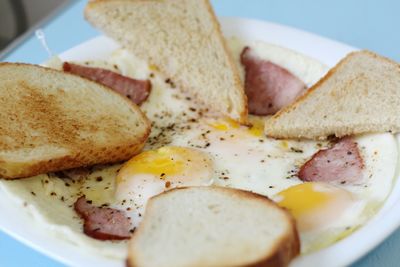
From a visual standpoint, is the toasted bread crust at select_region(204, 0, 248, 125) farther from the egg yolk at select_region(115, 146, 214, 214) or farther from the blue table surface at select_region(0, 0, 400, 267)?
the blue table surface at select_region(0, 0, 400, 267)

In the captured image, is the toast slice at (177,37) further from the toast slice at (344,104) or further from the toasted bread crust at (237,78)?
the toast slice at (344,104)

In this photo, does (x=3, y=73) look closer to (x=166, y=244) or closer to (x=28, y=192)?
(x=28, y=192)

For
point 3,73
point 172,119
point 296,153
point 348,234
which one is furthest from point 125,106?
point 348,234

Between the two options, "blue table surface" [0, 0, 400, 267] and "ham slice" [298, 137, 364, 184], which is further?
"blue table surface" [0, 0, 400, 267]

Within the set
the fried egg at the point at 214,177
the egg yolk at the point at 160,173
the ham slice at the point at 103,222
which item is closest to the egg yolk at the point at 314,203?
the fried egg at the point at 214,177

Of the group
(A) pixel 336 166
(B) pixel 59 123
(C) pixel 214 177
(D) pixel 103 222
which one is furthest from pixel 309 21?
(D) pixel 103 222

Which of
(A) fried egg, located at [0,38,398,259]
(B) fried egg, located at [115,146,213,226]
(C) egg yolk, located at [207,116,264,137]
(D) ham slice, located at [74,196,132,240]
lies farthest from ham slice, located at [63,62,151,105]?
(D) ham slice, located at [74,196,132,240]
